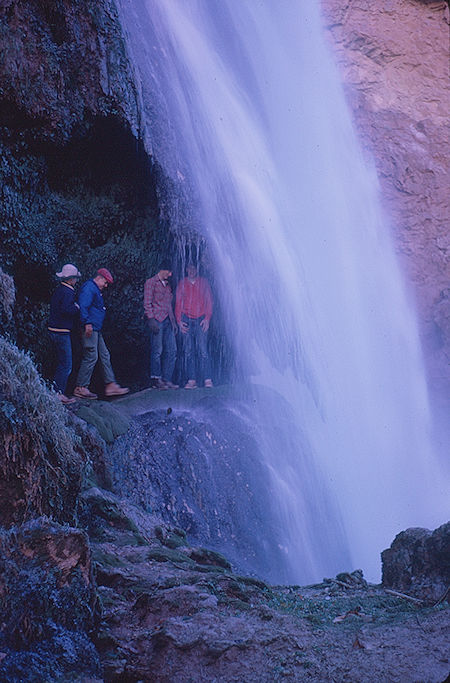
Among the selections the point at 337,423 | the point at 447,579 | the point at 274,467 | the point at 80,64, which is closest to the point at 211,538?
the point at 274,467

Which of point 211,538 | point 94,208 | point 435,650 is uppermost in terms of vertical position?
point 94,208

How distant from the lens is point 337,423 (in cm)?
1323

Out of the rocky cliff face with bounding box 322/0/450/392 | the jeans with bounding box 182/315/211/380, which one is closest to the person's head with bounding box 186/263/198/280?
the jeans with bounding box 182/315/211/380

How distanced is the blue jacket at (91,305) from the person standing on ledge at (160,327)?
101 cm

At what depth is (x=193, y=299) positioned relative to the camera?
28.3 ft

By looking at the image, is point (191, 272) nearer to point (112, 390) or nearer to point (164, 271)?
point (164, 271)

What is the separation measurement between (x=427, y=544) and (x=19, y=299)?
15.7 ft

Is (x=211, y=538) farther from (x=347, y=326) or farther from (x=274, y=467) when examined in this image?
(x=347, y=326)

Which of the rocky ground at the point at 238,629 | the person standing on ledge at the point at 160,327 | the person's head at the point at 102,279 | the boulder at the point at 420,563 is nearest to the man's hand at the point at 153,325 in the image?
the person standing on ledge at the point at 160,327

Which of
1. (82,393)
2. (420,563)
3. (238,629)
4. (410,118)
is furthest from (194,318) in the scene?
(410,118)

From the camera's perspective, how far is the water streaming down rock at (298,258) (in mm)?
8691

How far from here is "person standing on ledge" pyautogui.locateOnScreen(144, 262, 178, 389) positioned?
319 inches

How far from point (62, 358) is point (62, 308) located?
510 millimetres

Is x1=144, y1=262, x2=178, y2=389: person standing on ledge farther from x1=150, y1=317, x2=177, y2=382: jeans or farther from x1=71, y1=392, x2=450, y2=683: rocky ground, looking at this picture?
x1=71, y1=392, x2=450, y2=683: rocky ground
